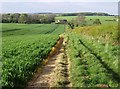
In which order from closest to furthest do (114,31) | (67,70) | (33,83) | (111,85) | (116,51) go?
(111,85) → (33,83) → (67,70) → (116,51) → (114,31)

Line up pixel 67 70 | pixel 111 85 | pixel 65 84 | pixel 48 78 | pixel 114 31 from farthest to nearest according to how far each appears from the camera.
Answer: pixel 114 31 → pixel 67 70 → pixel 48 78 → pixel 65 84 → pixel 111 85

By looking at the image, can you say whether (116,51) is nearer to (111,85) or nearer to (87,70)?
(87,70)

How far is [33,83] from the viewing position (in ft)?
51.5

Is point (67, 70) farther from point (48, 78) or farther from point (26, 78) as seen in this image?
point (26, 78)

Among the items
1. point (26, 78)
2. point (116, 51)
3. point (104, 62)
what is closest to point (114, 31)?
point (116, 51)

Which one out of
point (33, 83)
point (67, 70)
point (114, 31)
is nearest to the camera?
point (33, 83)

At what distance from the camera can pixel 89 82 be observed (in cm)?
1394

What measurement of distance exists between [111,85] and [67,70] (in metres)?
5.71

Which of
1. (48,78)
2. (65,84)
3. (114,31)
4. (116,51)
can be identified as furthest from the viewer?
(114,31)

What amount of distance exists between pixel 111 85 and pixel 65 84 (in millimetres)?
2265

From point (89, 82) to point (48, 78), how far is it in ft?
11.3

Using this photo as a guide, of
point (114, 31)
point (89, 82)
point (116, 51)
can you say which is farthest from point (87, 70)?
point (114, 31)

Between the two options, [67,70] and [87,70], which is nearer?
[87,70]

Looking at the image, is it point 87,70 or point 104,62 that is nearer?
point 87,70
